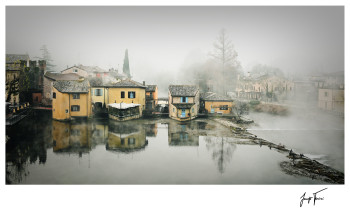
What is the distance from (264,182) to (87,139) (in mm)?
7164

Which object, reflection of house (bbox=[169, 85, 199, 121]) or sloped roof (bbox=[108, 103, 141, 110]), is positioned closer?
sloped roof (bbox=[108, 103, 141, 110])

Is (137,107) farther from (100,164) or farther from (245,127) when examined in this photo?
(245,127)

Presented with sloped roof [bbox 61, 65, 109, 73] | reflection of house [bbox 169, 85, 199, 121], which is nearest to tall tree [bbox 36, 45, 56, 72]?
sloped roof [bbox 61, 65, 109, 73]

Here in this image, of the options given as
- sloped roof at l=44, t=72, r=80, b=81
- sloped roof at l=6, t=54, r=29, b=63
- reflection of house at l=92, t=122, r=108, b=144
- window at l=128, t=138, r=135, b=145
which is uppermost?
sloped roof at l=6, t=54, r=29, b=63

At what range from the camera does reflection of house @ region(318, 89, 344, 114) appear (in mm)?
8406

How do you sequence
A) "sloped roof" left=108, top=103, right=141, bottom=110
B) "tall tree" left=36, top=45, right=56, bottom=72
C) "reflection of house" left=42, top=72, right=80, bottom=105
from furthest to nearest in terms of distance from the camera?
"sloped roof" left=108, top=103, right=141, bottom=110 < "reflection of house" left=42, top=72, right=80, bottom=105 < "tall tree" left=36, top=45, right=56, bottom=72

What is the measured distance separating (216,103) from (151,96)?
14.5 ft

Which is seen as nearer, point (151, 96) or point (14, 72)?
point (14, 72)

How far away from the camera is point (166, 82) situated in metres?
12.0

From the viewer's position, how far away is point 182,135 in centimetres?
940

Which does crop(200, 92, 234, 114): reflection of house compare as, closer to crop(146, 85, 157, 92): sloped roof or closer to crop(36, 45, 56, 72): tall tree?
crop(146, 85, 157, 92): sloped roof

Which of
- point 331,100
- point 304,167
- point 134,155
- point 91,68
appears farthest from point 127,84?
point 331,100

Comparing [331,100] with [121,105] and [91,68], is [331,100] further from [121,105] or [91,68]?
[91,68]

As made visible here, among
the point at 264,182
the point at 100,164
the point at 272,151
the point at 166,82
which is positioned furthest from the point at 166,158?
the point at 166,82
